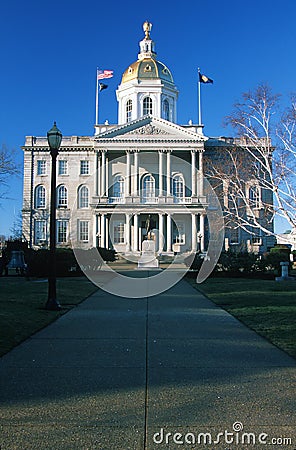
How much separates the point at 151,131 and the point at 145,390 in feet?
183

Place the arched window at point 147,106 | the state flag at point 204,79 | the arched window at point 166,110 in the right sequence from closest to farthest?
1. the state flag at point 204,79
2. the arched window at point 147,106
3. the arched window at point 166,110

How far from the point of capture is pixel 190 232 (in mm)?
59500

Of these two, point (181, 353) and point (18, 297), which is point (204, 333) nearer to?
point (181, 353)

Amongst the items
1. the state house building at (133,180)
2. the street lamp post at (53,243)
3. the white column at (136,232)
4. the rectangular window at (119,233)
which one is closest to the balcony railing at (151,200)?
the state house building at (133,180)

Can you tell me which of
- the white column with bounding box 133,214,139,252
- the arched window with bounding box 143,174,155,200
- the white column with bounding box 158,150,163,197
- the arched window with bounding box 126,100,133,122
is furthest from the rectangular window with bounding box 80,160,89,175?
the white column with bounding box 133,214,139,252

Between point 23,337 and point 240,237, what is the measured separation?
185 ft

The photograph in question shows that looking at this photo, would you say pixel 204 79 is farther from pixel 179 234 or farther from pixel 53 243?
pixel 53 243

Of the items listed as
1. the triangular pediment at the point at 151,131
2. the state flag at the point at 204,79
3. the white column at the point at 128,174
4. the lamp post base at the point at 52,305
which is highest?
the state flag at the point at 204,79

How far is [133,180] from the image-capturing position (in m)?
60.5

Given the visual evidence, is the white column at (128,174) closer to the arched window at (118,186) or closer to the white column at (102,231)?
the arched window at (118,186)

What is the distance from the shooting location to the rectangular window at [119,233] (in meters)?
60.4

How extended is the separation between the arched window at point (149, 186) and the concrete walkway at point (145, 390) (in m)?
50.7

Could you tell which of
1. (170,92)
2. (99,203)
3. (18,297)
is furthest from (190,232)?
(18,297)

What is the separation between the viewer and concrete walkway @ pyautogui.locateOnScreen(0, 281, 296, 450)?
413 cm
